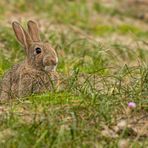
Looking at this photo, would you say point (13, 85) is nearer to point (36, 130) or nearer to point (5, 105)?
point (5, 105)

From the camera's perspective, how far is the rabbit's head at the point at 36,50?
28.9 feet

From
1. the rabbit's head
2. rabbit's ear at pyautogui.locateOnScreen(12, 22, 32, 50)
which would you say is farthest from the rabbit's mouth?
rabbit's ear at pyautogui.locateOnScreen(12, 22, 32, 50)

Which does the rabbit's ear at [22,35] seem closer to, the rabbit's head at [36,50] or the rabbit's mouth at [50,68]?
the rabbit's head at [36,50]

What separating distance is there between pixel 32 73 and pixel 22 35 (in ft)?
2.11

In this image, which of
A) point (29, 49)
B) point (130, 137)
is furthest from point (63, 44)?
point (130, 137)

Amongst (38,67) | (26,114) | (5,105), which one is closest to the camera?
(26,114)

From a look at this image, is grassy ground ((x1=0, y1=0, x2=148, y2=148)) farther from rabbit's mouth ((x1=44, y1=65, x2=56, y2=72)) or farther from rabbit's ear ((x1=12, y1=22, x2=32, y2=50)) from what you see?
rabbit's ear ((x1=12, y1=22, x2=32, y2=50))

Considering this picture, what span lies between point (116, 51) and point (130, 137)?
4.91 m

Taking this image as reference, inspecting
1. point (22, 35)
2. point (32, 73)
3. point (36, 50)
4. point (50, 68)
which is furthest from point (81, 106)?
point (22, 35)

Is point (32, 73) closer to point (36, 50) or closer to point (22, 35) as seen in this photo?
point (36, 50)

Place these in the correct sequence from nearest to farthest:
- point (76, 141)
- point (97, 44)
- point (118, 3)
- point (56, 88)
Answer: point (76, 141)
point (56, 88)
point (97, 44)
point (118, 3)

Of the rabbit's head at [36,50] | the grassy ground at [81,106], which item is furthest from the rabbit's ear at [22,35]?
the grassy ground at [81,106]

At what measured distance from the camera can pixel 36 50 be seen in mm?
9102

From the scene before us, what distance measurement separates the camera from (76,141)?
6645 mm
